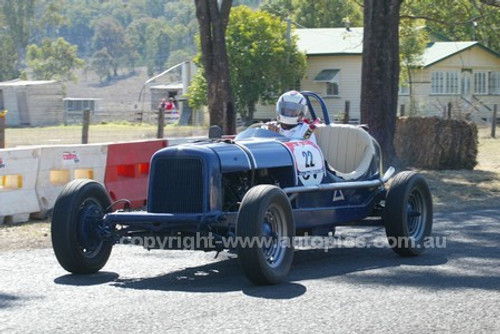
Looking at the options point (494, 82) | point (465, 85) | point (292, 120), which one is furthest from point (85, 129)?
point (494, 82)

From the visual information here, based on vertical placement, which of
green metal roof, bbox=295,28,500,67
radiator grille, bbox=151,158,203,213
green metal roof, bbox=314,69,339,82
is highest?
green metal roof, bbox=295,28,500,67

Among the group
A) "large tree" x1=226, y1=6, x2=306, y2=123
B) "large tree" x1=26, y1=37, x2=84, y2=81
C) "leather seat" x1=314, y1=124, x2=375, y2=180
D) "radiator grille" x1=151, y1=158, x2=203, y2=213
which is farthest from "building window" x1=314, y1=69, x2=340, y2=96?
"large tree" x1=26, y1=37, x2=84, y2=81

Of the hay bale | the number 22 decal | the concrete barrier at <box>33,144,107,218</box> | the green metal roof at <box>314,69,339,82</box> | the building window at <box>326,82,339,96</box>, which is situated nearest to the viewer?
the number 22 decal

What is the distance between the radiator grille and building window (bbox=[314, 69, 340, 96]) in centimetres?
4091

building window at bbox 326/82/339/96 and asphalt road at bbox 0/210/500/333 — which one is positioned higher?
building window at bbox 326/82/339/96

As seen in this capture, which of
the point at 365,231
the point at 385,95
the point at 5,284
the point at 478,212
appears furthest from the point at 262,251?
the point at 385,95

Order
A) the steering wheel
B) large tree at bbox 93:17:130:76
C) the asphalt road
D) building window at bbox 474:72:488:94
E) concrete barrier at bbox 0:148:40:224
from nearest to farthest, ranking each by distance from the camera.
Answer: the asphalt road
the steering wheel
concrete barrier at bbox 0:148:40:224
building window at bbox 474:72:488:94
large tree at bbox 93:17:130:76

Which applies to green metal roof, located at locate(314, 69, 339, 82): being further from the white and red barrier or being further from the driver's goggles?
the driver's goggles

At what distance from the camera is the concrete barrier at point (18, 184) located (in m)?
13.1

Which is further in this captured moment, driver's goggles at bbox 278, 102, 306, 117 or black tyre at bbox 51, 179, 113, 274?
driver's goggles at bbox 278, 102, 306, 117

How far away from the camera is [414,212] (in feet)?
34.9

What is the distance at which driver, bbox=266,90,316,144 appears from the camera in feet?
34.3

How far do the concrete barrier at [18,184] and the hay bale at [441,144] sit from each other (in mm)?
10613

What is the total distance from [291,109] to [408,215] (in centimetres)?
168
